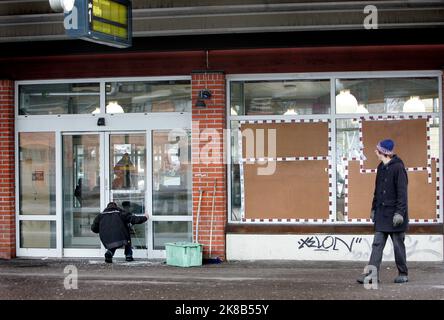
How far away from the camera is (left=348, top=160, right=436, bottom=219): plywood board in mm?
11312

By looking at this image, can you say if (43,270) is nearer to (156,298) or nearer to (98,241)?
(98,241)

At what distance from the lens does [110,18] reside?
984 centimetres

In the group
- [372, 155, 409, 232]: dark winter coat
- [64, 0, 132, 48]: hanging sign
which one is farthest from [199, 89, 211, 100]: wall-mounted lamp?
[372, 155, 409, 232]: dark winter coat

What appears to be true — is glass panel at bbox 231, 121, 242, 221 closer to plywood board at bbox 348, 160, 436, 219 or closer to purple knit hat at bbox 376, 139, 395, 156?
plywood board at bbox 348, 160, 436, 219

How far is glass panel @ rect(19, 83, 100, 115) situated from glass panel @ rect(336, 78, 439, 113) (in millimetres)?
4039

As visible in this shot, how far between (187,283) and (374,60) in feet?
14.8

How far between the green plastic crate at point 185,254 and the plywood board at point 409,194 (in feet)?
8.02

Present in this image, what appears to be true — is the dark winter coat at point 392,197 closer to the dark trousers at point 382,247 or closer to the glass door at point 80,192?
the dark trousers at point 382,247

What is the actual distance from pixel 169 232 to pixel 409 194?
386 cm

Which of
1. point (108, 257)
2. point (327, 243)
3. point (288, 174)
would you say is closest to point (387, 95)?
point (288, 174)

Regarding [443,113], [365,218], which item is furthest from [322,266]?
[443,113]

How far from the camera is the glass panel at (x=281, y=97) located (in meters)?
11.6

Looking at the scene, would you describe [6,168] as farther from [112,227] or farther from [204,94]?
[204,94]

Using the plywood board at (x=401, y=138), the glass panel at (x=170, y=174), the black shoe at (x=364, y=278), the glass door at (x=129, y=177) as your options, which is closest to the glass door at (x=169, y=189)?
the glass panel at (x=170, y=174)
